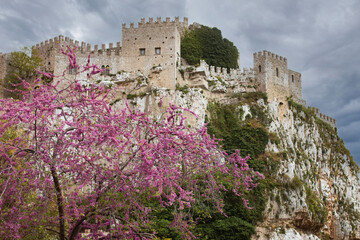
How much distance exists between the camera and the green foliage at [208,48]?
95.7ft

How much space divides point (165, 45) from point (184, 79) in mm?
2986

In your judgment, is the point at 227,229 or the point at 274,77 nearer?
the point at 227,229

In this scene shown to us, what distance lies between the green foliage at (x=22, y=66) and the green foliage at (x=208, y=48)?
40.7 feet

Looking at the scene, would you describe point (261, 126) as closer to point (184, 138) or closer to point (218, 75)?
point (218, 75)

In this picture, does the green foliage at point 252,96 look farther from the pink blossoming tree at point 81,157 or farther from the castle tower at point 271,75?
the pink blossoming tree at point 81,157

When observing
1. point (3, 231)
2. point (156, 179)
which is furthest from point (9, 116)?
point (156, 179)

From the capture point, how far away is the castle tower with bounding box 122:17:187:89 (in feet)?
86.9

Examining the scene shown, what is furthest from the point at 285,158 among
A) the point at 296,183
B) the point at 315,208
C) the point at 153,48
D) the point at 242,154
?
the point at 153,48

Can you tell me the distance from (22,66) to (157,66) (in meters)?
12.1

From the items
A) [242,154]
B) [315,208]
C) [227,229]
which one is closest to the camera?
[227,229]

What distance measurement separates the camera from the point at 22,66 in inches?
1176

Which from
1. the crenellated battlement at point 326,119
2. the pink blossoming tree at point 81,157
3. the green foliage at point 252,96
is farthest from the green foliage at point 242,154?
the crenellated battlement at point 326,119

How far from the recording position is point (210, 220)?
1886cm

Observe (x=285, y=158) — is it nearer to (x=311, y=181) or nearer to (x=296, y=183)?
(x=296, y=183)
